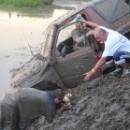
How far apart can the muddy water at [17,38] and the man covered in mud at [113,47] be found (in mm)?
6185

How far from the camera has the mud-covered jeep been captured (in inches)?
478

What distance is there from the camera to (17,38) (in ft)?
86.4

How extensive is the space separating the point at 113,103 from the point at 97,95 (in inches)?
28.8

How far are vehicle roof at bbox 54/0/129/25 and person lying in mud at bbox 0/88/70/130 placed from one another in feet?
9.70

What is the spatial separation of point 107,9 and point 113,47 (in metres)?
2.28

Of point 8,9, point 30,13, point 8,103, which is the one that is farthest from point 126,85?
point 8,9

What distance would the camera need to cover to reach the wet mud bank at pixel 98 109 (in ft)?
30.8

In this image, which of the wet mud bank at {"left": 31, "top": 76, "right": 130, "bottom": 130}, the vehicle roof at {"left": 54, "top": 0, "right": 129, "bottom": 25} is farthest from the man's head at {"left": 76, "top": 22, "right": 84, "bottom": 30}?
the wet mud bank at {"left": 31, "top": 76, "right": 130, "bottom": 130}

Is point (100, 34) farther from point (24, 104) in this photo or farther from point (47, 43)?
point (24, 104)

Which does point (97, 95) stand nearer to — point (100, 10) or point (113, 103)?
point (113, 103)

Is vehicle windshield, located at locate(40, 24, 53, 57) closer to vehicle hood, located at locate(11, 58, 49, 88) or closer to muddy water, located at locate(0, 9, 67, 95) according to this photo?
vehicle hood, located at locate(11, 58, 49, 88)

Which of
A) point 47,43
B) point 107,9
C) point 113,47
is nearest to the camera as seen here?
point 113,47

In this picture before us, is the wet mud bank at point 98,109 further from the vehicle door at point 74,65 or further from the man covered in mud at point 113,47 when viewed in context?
the vehicle door at point 74,65

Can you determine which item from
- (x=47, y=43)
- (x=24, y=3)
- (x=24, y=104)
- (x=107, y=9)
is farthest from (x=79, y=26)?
(x=24, y=3)
